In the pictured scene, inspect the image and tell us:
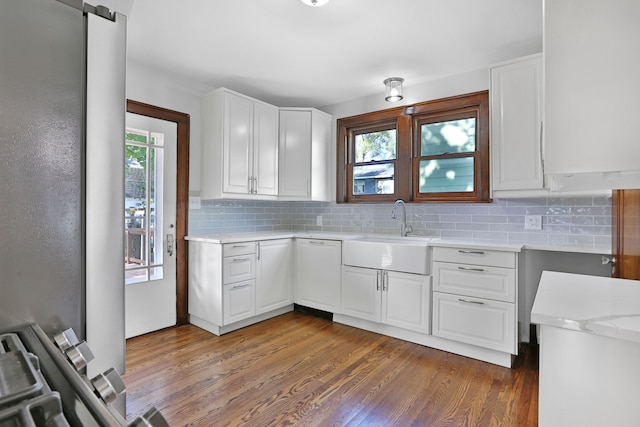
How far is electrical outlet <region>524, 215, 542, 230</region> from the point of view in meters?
2.79

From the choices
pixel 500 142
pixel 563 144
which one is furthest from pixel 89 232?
pixel 500 142

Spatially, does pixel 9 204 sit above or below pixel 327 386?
above

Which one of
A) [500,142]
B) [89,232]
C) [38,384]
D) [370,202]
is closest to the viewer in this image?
[38,384]

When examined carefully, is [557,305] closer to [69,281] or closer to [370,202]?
[69,281]

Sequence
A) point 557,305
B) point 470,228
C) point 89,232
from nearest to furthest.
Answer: point 89,232 → point 557,305 → point 470,228

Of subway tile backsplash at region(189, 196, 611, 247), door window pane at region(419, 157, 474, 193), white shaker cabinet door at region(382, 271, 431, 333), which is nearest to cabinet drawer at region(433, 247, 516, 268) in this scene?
white shaker cabinet door at region(382, 271, 431, 333)

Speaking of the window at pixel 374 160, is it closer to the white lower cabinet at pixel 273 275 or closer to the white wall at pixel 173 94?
the white lower cabinet at pixel 273 275

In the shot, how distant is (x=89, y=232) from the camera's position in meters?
0.73

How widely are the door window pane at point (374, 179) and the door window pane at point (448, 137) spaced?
43cm

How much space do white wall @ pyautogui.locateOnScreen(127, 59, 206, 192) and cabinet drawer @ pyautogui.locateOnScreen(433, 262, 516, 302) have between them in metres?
2.47

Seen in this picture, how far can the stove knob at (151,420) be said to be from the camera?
33 centimetres

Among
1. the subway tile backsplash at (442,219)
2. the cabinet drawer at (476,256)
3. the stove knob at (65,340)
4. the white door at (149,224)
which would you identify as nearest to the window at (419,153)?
the subway tile backsplash at (442,219)

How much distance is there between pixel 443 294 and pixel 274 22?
2409mm

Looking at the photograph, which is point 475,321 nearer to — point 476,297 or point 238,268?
point 476,297
